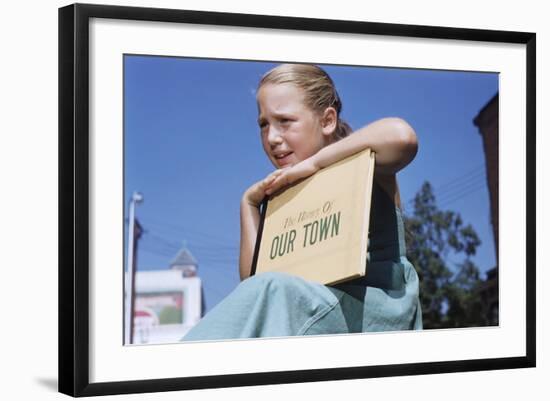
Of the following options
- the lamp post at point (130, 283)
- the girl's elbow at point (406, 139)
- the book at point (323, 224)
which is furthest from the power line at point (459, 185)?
the lamp post at point (130, 283)

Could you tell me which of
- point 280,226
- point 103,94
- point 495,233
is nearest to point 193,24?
point 103,94

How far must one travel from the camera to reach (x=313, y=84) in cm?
556

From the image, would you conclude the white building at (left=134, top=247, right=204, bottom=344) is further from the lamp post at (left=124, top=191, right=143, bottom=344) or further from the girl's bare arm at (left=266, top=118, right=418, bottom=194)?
the girl's bare arm at (left=266, top=118, right=418, bottom=194)

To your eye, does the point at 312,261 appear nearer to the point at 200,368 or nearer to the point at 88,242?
the point at 200,368

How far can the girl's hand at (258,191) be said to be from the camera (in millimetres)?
5445

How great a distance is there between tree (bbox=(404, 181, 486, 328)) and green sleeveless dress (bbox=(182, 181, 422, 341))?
6cm

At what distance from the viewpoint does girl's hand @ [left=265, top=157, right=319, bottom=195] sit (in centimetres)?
551

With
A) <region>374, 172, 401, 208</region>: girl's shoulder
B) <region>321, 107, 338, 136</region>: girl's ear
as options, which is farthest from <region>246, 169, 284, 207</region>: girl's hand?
<region>374, 172, 401, 208</region>: girl's shoulder

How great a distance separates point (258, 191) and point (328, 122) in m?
0.46

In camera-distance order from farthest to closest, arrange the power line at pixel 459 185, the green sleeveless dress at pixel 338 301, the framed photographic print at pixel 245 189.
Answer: the power line at pixel 459 185 < the green sleeveless dress at pixel 338 301 < the framed photographic print at pixel 245 189

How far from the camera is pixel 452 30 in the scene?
19.2 feet

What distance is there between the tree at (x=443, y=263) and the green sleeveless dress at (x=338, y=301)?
0.20 feet

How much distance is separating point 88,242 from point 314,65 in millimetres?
1297

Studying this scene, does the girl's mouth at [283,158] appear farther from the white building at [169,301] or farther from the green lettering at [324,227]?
the white building at [169,301]
